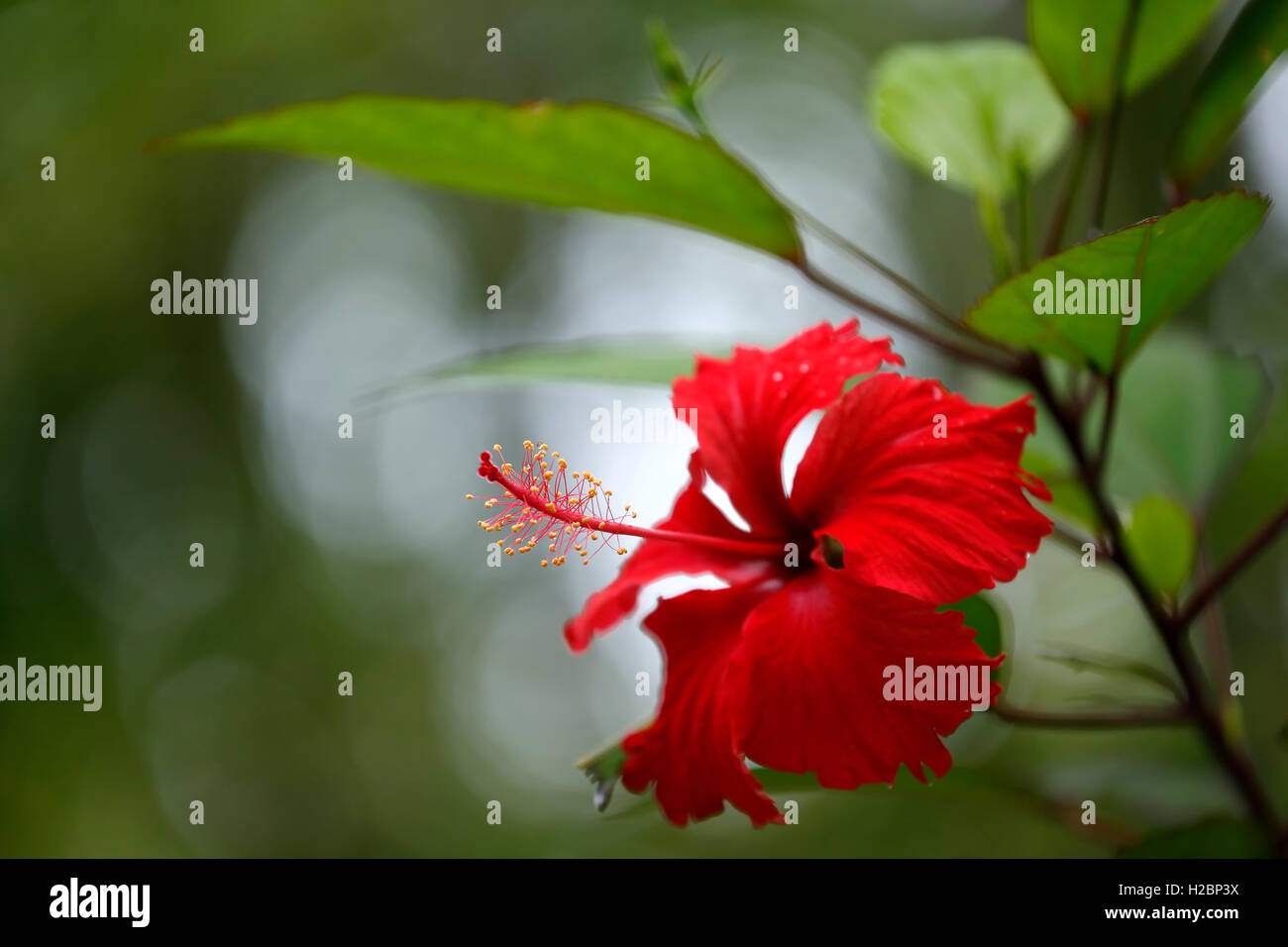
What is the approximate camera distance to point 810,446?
846mm

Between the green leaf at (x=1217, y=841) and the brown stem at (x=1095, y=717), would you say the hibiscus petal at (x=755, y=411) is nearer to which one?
the brown stem at (x=1095, y=717)

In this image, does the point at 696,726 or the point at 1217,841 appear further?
the point at 1217,841

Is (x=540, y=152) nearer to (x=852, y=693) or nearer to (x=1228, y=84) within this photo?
(x=852, y=693)

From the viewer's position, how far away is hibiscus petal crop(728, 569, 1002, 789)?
71 cm

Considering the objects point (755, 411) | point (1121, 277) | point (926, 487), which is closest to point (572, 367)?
point (755, 411)

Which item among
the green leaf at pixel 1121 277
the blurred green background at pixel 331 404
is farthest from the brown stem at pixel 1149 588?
the blurred green background at pixel 331 404

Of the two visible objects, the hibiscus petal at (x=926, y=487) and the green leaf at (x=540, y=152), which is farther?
the green leaf at (x=540, y=152)

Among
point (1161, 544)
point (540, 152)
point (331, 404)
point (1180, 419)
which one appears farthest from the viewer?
point (331, 404)

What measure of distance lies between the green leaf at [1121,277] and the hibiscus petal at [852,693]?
0.25m

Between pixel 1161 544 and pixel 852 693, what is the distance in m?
0.59

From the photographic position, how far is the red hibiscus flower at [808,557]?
718 mm

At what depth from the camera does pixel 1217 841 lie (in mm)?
944
